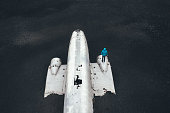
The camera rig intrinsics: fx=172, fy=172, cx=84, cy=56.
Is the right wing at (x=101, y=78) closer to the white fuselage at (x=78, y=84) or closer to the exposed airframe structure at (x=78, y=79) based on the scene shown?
the exposed airframe structure at (x=78, y=79)

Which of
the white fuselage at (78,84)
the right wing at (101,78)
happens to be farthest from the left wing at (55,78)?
A: the right wing at (101,78)

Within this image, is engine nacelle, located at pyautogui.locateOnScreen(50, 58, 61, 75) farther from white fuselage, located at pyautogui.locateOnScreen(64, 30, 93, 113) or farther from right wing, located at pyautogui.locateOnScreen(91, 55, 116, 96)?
right wing, located at pyautogui.locateOnScreen(91, 55, 116, 96)

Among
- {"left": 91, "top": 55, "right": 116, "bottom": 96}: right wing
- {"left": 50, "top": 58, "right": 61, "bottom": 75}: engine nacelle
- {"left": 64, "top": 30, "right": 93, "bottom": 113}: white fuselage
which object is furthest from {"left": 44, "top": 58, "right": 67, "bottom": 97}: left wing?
{"left": 91, "top": 55, "right": 116, "bottom": 96}: right wing

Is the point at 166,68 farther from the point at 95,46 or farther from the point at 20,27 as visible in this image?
the point at 20,27

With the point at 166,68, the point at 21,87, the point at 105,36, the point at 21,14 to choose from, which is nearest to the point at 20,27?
the point at 21,14

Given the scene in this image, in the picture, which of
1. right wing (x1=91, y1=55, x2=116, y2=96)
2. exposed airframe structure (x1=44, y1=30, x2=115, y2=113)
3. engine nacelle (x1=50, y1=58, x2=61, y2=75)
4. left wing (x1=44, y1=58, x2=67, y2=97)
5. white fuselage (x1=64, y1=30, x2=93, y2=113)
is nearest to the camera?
white fuselage (x1=64, y1=30, x2=93, y2=113)

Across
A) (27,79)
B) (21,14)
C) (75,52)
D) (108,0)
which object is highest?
(108,0)

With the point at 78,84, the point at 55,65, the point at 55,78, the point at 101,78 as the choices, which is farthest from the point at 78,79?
the point at 55,65
